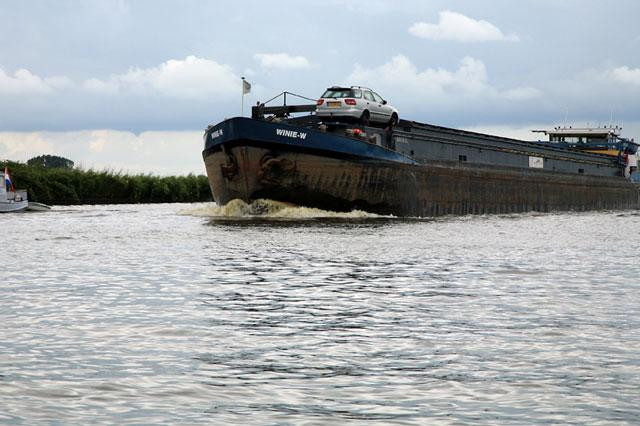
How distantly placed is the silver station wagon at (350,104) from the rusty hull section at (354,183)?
2.57 metres

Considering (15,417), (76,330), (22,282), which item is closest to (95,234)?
(22,282)

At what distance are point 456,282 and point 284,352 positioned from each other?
594cm

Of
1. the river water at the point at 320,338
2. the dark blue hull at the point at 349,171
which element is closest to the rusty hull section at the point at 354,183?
the dark blue hull at the point at 349,171

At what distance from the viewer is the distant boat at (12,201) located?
150ft

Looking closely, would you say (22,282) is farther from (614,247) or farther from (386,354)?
(614,247)

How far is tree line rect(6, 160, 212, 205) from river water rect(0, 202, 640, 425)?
41.1 meters

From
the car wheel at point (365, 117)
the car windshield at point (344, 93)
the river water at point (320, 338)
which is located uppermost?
the car windshield at point (344, 93)

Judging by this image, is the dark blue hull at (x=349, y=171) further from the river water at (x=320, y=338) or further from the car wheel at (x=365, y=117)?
the river water at (x=320, y=338)

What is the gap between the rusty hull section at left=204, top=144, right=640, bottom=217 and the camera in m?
34.4

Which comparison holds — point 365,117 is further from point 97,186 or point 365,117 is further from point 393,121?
point 97,186

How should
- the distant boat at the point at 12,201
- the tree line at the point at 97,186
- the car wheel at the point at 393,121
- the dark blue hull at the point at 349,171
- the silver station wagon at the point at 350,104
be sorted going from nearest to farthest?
the dark blue hull at the point at 349,171
the silver station wagon at the point at 350,104
the car wheel at the point at 393,121
the distant boat at the point at 12,201
the tree line at the point at 97,186

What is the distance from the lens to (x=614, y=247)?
2034 centimetres

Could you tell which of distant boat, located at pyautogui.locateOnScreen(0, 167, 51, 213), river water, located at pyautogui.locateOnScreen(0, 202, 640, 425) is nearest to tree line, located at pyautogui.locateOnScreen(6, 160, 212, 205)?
distant boat, located at pyautogui.locateOnScreen(0, 167, 51, 213)

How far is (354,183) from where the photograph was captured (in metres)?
35.5
